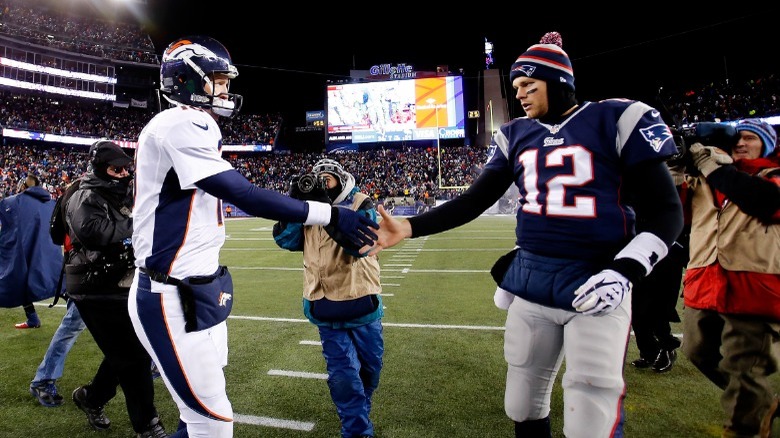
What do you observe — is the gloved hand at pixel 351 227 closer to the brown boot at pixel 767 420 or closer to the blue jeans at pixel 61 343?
the brown boot at pixel 767 420

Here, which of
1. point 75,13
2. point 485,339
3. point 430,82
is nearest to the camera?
point 485,339

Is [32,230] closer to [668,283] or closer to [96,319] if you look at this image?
[96,319]

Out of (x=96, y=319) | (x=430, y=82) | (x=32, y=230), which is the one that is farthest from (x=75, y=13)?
(x=96, y=319)

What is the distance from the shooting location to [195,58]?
6.71 ft

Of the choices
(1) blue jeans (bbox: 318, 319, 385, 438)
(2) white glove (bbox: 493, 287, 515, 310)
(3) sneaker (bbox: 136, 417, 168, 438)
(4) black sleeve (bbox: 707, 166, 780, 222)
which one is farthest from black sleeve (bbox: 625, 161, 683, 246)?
(3) sneaker (bbox: 136, 417, 168, 438)

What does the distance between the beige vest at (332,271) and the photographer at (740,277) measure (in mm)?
2015

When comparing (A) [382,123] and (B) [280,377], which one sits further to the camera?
(A) [382,123]

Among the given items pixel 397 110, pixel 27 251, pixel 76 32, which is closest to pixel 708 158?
pixel 27 251

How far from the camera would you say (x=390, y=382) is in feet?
12.3

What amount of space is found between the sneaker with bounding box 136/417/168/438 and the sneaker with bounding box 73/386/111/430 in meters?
0.48

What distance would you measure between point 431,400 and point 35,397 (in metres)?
3.13

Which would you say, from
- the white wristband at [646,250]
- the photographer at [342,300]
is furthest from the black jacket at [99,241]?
the white wristband at [646,250]

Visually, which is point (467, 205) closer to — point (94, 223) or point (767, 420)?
point (767, 420)

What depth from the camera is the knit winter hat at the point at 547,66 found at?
6.36 ft
